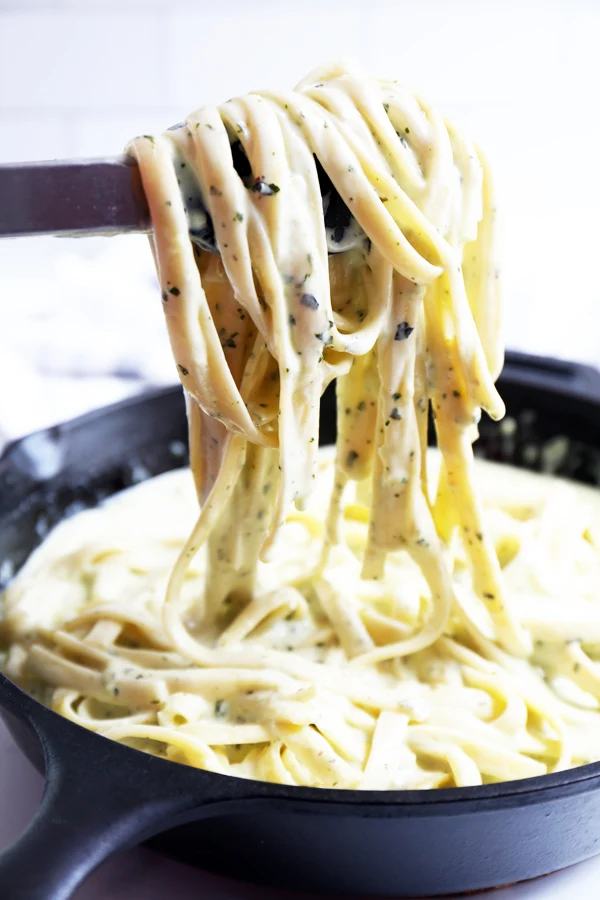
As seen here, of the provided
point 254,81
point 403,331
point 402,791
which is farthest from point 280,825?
point 254,81

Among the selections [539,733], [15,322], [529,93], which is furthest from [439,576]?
[529,93]

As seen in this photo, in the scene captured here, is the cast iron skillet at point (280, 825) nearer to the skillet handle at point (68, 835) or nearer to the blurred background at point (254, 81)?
the skillet handle at point (68, 835)

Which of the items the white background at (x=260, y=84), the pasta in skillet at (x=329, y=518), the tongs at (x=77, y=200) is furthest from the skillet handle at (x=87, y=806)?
the white background at (x=260, y=84)

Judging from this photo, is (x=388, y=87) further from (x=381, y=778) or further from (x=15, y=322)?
(x=15, y=322)

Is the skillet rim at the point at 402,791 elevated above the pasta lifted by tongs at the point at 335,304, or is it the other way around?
the pasta lifted by tongs at the point at 335,304

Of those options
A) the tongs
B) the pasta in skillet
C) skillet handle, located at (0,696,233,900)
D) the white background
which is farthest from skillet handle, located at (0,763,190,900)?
the white background

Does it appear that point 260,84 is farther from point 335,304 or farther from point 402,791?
point 402,791
